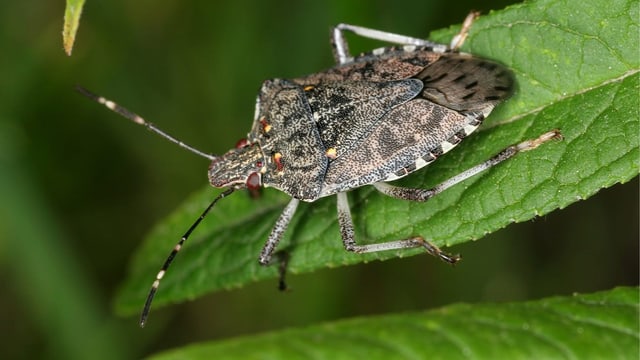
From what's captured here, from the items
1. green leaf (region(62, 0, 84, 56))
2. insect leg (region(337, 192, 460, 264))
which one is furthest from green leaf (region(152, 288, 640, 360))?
green leaf (region(62, 0, 84, 56))

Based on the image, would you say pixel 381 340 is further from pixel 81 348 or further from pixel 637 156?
pixel 81 348

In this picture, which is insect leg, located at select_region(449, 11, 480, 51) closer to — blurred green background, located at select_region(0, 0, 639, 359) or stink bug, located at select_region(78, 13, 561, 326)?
stink bug, located at select_region(78, 13, 561, 326)

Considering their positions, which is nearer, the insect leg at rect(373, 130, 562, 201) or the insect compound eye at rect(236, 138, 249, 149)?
the insect leg at rect(373, 130, 562, 201)

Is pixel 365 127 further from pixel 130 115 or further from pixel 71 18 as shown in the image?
pixel 71 18

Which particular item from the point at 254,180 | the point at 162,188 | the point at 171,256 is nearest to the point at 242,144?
the point at 254,180

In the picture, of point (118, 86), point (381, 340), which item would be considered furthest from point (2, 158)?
point (381, 340)

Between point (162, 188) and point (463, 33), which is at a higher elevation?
point (463, 33)
